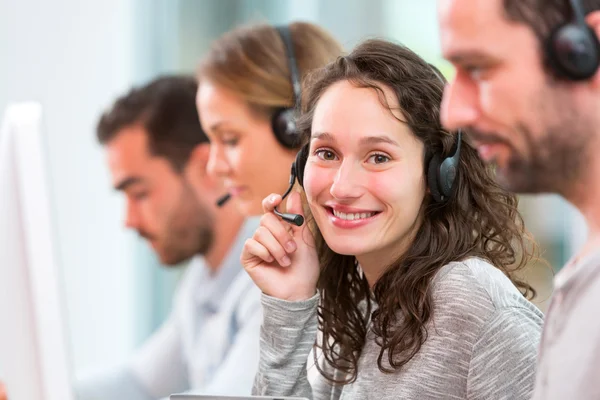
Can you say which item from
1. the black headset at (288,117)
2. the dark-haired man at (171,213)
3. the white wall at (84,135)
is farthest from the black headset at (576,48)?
the white wall at (84,135)

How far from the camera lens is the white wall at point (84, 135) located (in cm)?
343

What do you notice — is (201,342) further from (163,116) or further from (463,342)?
(463,342)

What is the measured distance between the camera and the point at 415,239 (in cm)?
103

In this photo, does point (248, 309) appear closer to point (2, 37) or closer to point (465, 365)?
point (465, 365)

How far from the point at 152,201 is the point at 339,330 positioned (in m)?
1.12

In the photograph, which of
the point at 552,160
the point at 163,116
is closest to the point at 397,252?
the point at 552,160

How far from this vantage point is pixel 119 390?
2090 mm

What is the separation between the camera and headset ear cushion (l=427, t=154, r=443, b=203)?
96cm

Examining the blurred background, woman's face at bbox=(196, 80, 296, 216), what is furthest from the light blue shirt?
the blurred background

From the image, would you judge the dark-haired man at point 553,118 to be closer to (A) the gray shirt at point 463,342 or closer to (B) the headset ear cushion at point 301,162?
(A) the gray shirt at point 463,342

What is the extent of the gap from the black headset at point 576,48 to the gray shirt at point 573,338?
14cm

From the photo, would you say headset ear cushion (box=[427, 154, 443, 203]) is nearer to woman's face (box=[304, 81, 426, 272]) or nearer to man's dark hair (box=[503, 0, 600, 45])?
woman's face (box=[304, 81, 426, 272])

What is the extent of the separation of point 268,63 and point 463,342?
0.87 metres

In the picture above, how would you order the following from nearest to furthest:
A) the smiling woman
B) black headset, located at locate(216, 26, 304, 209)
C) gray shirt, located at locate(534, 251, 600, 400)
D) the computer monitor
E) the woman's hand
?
gray shirt, located at locate(534, 251, 600, 400) < the computer monitor < the smiling woman < the woman's hand < black headset, located at locate(216, 26, 304, 209)
